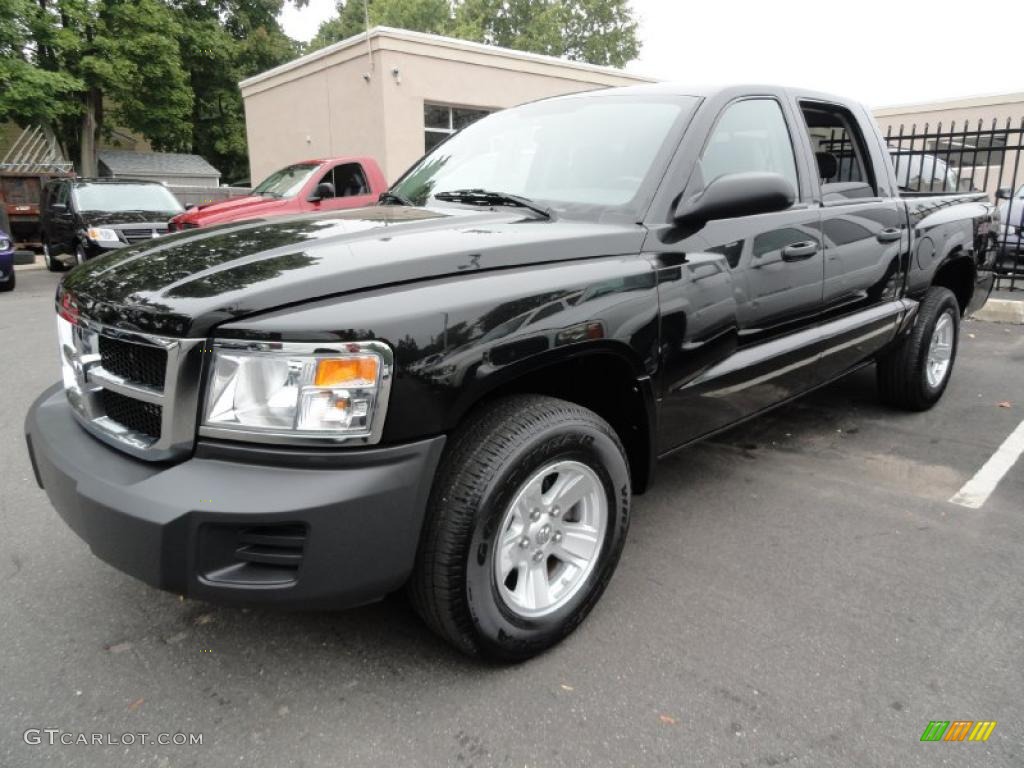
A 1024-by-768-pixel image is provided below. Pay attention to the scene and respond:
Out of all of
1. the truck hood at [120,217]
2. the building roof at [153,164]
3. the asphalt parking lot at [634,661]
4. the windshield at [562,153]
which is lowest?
the asphalt parking lot at [634,661]

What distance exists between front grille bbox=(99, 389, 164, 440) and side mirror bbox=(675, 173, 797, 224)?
1808 millimetres

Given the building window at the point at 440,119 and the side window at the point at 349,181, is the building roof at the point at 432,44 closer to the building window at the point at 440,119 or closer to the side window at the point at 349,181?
the building window at the point at 440,119

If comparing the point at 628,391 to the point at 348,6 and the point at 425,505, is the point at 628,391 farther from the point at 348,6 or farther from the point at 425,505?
the point at 348,6

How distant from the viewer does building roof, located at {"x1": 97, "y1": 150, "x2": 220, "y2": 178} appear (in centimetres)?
2844

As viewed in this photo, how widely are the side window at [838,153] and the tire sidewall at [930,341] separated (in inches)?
39.5

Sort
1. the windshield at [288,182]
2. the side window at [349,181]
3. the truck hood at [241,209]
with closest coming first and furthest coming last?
the truck hood at [241,209]
the windshield at [288,182]
the side window at [349,181]

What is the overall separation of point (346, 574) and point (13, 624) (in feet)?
4.77

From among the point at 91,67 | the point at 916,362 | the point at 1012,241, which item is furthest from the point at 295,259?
the point at 91,67

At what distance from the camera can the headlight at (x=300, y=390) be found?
1833 mm

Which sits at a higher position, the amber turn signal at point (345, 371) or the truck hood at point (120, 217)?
the truck hood at point (120, 217)

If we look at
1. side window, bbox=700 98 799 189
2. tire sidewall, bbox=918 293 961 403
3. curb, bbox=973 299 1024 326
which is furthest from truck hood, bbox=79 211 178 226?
curb, bbox=973 299 1024 326

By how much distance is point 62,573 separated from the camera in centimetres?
285

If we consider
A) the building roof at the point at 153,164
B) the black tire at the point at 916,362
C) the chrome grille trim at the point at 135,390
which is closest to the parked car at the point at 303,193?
the black tire at the point at 916,362

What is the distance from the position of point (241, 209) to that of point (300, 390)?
31.6 feet
